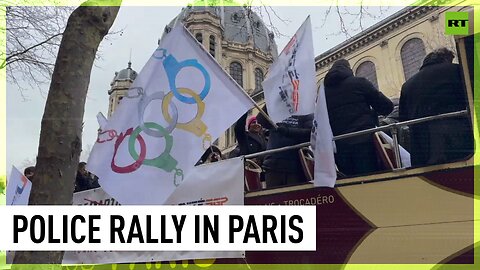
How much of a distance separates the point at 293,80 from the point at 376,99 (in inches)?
29.0

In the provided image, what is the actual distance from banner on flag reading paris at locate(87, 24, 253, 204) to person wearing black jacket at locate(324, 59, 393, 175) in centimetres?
72

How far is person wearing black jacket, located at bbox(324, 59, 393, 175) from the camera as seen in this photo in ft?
10.5

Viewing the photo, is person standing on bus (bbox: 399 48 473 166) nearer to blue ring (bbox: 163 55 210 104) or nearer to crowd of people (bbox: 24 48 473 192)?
crowd of people (bbox: 24 48 473 192)

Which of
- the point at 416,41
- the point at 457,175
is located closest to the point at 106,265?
the point at 457,175

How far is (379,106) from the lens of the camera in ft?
11.4

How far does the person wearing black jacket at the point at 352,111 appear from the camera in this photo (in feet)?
10.5

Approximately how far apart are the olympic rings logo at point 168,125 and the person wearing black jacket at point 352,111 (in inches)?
41.7

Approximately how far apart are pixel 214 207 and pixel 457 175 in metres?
1.84

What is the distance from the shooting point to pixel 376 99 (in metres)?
3.46

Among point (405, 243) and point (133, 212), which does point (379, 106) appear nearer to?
point (405, 243)

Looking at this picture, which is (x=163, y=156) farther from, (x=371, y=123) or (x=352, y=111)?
(x=371, y=123)

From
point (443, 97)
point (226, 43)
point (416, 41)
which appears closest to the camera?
point (443, 97)

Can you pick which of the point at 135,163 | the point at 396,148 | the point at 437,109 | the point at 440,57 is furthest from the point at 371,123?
the point at 135,163

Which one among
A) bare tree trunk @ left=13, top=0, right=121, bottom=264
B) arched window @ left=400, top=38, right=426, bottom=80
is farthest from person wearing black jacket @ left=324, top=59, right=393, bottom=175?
arched window @ left=400, top=38, right=426, bottom=80
